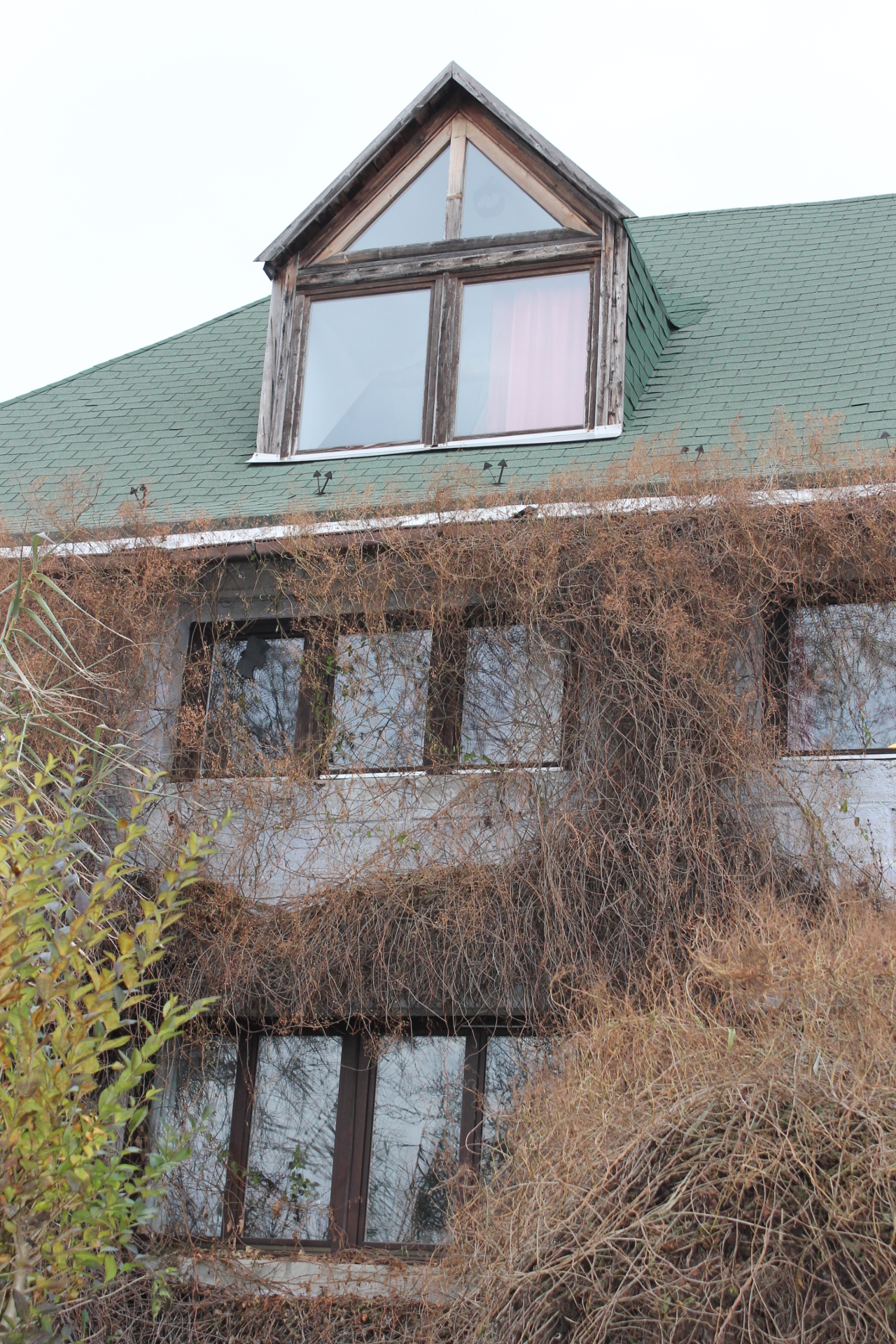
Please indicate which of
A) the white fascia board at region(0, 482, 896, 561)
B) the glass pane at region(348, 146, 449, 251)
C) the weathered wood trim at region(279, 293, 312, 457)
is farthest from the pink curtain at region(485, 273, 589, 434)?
the white fascia board at region(0, 482, 896, 561)

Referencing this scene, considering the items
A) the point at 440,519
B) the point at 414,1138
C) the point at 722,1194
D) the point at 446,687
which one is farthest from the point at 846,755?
the point at 722,1194

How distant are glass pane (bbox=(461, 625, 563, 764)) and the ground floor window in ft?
5.18

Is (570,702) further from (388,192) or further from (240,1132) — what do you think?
(388,192)

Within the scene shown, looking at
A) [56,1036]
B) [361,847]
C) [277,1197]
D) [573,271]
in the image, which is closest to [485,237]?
[573,271]

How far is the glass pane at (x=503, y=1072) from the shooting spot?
290 inches

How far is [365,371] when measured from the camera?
402 inches

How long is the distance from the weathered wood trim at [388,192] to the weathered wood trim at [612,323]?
4.72 ft

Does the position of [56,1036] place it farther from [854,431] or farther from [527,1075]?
[854,431]

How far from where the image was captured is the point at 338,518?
856 cm

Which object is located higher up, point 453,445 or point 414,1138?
point 453,445

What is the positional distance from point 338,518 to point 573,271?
2.79 meters

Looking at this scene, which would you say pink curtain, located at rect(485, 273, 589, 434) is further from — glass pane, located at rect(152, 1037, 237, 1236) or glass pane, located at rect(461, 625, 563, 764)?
glass pane, located at rect(152, 1037, 237, 1236)

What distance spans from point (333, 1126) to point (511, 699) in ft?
8.55

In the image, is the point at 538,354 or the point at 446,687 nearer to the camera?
the point at 446,687
